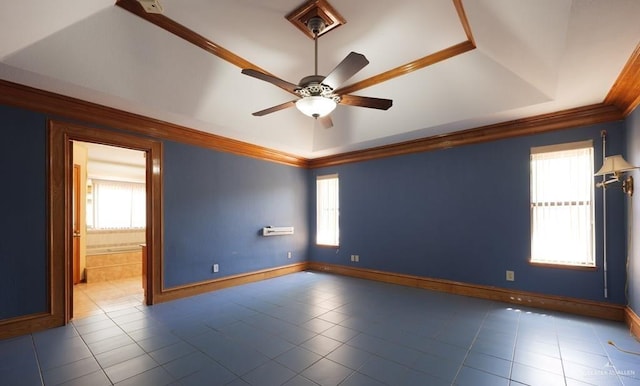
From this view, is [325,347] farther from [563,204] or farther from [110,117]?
[110,117]

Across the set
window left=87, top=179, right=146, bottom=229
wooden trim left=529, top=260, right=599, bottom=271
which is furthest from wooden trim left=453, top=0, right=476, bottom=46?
window left=87, top=179, right=146, bottom=229

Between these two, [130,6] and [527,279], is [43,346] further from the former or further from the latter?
[527,279]

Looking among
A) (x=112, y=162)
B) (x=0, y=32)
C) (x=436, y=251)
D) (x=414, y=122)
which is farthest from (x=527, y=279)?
(x=112, y=162)

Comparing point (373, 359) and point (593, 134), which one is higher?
point (593, 134)

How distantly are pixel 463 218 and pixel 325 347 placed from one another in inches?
119

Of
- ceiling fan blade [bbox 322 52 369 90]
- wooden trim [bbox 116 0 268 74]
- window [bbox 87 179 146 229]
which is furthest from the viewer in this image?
window [bbox 87 179 146 229]

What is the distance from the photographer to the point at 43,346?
2668mm

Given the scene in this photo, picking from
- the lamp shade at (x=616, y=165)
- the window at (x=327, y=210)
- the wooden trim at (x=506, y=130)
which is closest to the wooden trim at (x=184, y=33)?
the wooden trim at (x=506, y=130)

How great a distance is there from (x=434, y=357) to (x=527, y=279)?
231 centimetres

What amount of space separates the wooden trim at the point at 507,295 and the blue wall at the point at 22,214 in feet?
15.3

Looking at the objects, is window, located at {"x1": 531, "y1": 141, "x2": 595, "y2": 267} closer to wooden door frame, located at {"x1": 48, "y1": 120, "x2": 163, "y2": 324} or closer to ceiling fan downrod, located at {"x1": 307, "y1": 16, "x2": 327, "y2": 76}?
ceiling fan downrod, located at {"x1": 307, "y1": 16, "x2": 327, "y2": 76}

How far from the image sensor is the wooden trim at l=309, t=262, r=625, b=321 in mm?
3322

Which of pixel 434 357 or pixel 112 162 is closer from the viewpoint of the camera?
pixel 434 357

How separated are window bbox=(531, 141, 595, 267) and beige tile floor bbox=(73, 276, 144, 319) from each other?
18.8 feet
